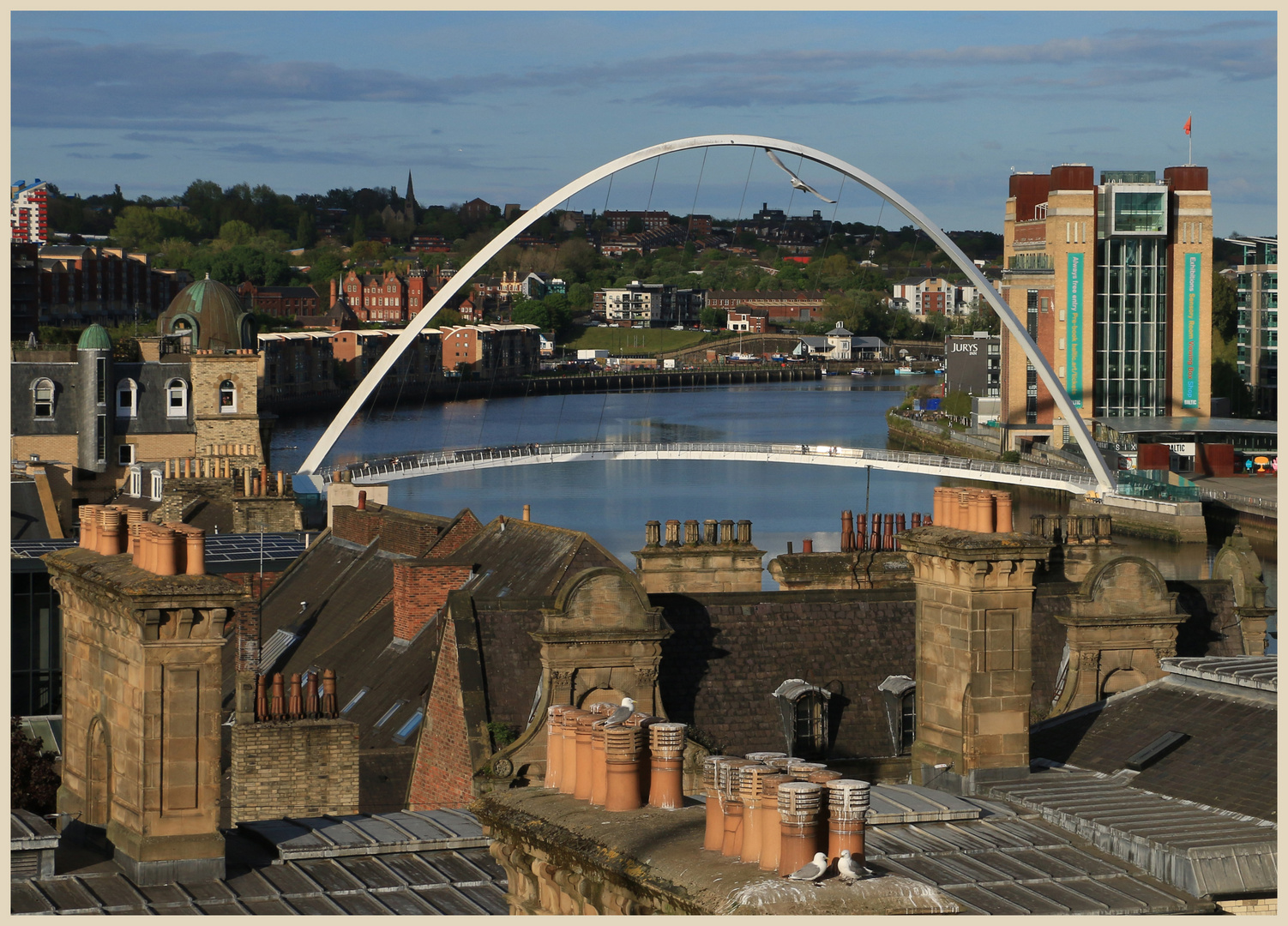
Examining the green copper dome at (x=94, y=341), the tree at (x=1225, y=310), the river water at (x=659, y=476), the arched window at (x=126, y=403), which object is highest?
the tree at (x=1225, y=310)

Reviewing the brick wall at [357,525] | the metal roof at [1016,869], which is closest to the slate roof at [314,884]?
the metal roof at [1016,869]

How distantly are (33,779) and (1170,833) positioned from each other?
333 inches

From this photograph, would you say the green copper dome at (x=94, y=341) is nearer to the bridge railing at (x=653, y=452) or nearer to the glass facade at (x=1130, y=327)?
the bridge railing at (x=653, y=452)

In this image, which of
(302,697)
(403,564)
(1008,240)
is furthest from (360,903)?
(1008,240)

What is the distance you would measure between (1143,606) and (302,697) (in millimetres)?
7037

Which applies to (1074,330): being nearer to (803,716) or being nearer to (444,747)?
(803,716)

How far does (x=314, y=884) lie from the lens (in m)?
10.2

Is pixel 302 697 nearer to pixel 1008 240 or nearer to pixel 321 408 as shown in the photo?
pixel 1008 240

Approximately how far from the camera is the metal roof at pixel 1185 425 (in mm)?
92875

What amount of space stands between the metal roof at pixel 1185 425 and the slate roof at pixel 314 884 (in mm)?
85402

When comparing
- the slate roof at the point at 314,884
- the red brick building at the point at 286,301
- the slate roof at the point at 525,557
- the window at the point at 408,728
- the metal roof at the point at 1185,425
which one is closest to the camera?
the slate roof at the point at 314,884

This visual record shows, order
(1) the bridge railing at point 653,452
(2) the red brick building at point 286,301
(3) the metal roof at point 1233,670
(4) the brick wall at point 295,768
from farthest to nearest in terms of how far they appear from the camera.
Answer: (2) the red brick building at point 286,301 < (1) the bridge railing at point 653,452 < (4) the brick wall at point 295,768 < (3) the metal roof at point 1233,670

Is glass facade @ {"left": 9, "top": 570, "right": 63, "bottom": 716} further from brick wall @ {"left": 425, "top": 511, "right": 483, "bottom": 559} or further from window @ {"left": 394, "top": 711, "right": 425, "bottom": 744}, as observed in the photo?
window @ {"left": 394, "top": 711, "right": 425, "bottom": 744}

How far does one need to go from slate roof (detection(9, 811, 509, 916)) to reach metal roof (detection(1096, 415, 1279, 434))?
85402mm
